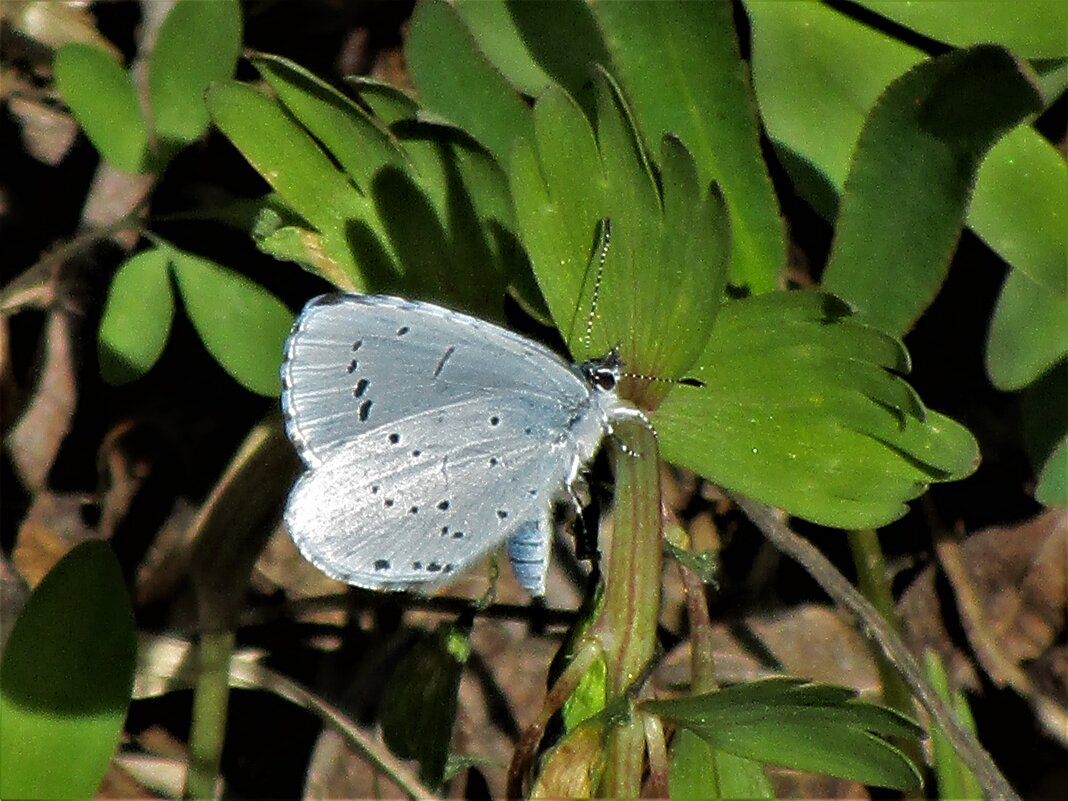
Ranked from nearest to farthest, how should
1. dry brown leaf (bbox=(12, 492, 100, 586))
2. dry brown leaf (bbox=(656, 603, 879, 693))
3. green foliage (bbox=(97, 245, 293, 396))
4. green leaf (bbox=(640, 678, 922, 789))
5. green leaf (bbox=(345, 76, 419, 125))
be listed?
green leaf (bbox=(640, 678, 922, 789)), green leaf (bbox=(345, 76, 419, 125)), green foliage (bbox=(97, 245, 293, 396)), dry brown leaf (bbox=(656, 603, 879, 693)), dry brown leaf (bbox=(12, 492, 100, 586))

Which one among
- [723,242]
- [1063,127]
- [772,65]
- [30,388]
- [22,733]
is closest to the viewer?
[723,242]

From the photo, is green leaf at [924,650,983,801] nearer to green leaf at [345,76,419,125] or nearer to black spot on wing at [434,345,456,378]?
black spot on wing at [434,345,456,378]

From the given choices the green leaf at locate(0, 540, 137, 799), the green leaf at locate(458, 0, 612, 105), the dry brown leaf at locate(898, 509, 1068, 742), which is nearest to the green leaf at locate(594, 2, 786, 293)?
the green leaf at locate(458, 0, 612, 105)

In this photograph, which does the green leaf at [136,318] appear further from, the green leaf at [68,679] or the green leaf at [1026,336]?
the green leaf at [1026,336]

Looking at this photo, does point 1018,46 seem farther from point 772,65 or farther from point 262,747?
point 262,747

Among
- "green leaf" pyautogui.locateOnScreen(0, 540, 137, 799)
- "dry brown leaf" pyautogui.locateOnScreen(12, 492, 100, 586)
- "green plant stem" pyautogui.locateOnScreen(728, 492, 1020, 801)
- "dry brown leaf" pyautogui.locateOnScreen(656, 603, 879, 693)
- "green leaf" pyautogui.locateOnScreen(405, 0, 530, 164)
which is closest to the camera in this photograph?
"green leaf" pyautogui.locateOnScreen(0, 540, 137, 799)

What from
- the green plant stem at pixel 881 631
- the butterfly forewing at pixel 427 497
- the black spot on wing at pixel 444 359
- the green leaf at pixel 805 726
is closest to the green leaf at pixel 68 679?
the butterfly forewing at pixel 427 497

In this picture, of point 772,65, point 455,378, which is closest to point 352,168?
point 455,378

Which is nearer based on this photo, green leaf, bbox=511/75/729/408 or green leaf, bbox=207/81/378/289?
green leaf, bbox=511/75/729/408
